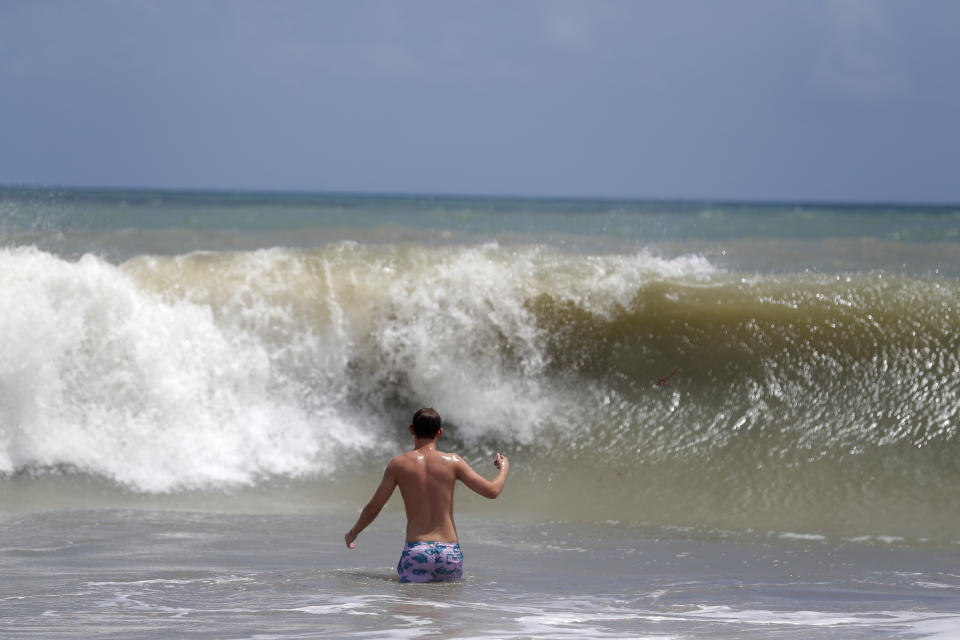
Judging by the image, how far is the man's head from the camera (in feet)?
17.6

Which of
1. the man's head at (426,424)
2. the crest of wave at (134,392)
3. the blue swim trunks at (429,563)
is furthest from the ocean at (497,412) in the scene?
the man's head at (426,424)

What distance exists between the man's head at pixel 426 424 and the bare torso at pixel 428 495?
12cm

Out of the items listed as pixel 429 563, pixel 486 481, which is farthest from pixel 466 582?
pixel 486 481

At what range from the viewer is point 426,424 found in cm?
538

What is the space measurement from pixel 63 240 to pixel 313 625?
709 cm

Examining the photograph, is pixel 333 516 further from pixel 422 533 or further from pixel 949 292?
pixel 949 292

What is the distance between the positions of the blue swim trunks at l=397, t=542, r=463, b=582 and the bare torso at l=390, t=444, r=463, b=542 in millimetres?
39

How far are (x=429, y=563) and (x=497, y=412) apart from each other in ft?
12.5

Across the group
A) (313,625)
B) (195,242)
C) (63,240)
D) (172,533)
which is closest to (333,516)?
(172,533)

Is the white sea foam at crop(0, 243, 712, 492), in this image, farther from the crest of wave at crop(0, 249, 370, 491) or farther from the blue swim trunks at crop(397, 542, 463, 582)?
the blue swim trunks at crop(397, 542, 463, 582)

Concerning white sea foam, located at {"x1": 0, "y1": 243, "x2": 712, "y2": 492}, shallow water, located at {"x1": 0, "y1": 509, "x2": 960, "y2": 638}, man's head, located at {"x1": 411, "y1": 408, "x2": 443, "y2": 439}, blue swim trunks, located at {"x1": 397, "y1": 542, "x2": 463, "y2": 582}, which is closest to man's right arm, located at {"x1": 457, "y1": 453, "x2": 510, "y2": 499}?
man's head, located at {"x1": 411, "y1": 408, "x2": 443, "y2": 439}

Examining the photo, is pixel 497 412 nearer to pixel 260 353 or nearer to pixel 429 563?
pixel 260 353

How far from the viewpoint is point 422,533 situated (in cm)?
533

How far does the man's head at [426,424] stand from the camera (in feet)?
17.6
